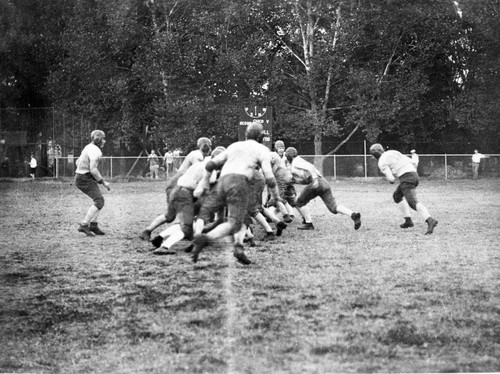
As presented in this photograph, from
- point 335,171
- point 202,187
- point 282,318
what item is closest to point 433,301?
point 282,318

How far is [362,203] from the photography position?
70.9ft

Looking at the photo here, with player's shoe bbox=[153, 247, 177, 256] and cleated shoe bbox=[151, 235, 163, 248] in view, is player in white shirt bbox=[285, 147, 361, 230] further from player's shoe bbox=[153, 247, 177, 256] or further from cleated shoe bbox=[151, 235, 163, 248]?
player's shoe bbox=[153, 247, 177, 256]

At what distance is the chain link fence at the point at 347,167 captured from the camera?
120 feet

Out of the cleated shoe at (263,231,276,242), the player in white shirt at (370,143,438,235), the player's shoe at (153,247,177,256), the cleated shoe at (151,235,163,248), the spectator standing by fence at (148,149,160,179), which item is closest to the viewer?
the player's shoe at (153,247,177,256)

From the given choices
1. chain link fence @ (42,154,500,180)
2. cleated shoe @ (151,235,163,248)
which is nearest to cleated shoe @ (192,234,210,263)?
cleated shoe @ (151,235,163,248)

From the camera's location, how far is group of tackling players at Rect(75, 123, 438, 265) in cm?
883

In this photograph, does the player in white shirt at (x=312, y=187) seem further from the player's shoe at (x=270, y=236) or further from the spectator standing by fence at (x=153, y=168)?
the spectator standing by fence at (x=153, y=168)

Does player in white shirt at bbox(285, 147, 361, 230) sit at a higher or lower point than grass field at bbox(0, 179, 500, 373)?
higher

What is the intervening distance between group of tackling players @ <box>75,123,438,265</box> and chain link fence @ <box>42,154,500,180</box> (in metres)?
21.8

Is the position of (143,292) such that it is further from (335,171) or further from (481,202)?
(335,171)

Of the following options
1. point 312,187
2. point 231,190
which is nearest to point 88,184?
point 312,187

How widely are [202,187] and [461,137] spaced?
3602 cm

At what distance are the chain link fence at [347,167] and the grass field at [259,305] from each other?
23883mm

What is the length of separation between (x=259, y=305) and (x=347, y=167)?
30564 mm
